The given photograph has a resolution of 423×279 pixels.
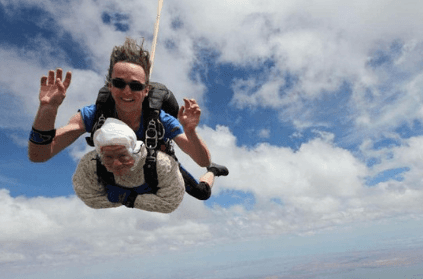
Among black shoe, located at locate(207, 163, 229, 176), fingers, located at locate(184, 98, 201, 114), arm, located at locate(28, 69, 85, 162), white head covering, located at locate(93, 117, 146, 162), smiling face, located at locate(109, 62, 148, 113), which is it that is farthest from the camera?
black shoe, located at locate(207, 163, 229, 176)

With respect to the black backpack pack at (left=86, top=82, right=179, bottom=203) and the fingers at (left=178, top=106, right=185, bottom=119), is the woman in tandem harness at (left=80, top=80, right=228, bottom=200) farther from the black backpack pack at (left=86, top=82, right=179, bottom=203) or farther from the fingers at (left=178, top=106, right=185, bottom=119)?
the fingers at (left=178, top=106, right=185, bottom=119)

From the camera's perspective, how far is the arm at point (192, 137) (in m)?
3.31

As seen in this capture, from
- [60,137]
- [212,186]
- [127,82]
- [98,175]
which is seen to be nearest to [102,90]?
[127,82]

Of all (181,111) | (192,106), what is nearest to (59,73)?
(181,111)

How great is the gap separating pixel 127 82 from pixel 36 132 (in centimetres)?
116

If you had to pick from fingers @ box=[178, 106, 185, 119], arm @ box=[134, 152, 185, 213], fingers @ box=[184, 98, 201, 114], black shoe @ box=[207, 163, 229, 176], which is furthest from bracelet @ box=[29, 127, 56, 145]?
black shoe @ box=[207, 163, 229, 176]

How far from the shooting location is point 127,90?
11.8 feet

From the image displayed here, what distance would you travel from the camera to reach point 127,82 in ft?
11.9

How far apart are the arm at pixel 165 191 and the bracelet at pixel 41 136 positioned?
49.0 inches

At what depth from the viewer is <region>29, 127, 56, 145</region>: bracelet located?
3.31 metres

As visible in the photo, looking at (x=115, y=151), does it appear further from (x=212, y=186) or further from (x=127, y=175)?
(x=212, y=186)

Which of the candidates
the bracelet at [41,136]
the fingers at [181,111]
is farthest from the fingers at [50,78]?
the fingers at [181,111]

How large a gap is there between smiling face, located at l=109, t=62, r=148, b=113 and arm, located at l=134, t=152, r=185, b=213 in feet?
2.29

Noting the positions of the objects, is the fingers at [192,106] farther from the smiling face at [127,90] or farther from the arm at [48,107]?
the arm at [48,107]
